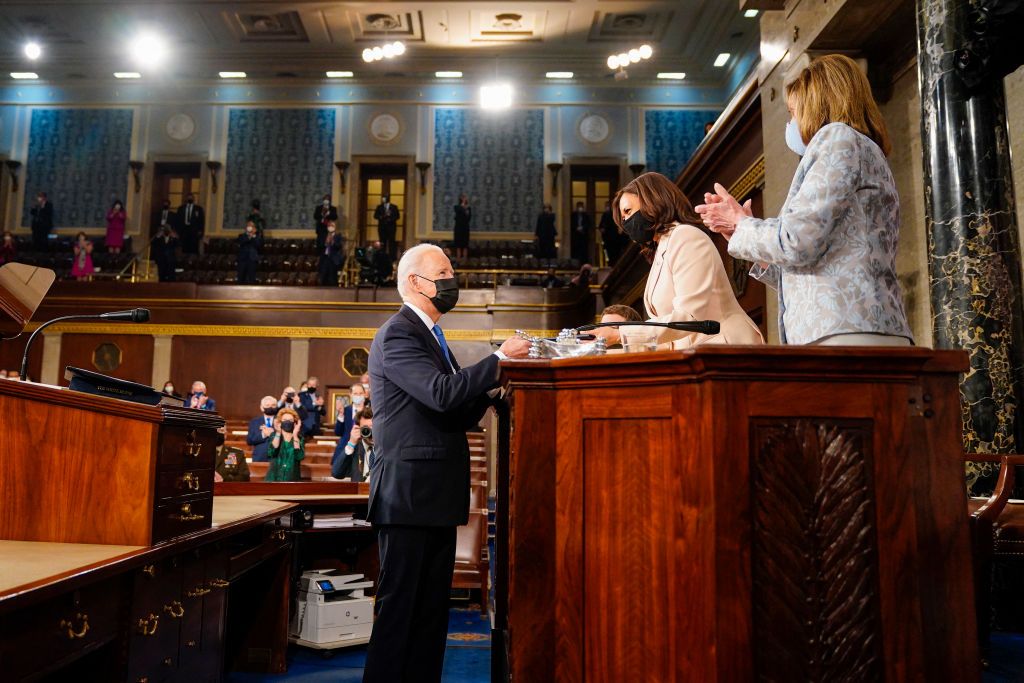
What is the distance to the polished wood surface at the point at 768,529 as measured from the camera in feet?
4.21

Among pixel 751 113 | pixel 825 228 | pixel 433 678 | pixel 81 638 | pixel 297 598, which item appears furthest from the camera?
pixel 751 113

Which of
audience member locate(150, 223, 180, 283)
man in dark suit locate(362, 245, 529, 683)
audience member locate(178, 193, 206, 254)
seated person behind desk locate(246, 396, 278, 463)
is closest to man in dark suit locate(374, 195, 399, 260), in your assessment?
audience member locate(178, 193, 206, 254)

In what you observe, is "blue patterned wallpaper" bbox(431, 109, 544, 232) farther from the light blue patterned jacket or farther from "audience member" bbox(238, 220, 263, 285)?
the light blue patterned jacket

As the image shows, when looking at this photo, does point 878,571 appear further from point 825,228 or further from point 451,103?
point 451,103

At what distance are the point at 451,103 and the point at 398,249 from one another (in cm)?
323

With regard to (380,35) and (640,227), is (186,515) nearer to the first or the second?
(640,227)

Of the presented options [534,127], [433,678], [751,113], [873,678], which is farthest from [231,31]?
[873,678]

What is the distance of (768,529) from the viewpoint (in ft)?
4.28

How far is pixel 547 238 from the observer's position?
46.9 ft

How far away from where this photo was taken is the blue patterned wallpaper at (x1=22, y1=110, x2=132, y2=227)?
1555 centimetres

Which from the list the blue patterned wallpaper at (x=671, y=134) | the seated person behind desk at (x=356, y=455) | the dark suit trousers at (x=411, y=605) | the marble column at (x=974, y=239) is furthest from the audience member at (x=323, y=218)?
the dark suit trousers at (x=411, y=605)

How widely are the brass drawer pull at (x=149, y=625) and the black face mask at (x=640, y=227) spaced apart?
1.58m

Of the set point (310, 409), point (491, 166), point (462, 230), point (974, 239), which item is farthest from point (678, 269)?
point (491, 166)

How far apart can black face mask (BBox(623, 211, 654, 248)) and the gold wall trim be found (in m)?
3.93
